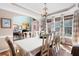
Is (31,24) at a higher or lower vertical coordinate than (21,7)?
lower

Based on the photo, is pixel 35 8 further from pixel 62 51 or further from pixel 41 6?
pixel 62 51

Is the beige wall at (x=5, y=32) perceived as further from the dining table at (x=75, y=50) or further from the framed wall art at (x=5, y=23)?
the dining table at (x=75, y=50)

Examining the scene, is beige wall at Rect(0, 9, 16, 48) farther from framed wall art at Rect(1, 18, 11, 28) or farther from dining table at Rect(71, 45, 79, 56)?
dining table at Rect(71, 45, 79, 56)

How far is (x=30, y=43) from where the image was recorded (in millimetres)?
1840

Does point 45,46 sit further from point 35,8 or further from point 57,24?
point 35,8

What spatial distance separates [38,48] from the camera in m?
1.84

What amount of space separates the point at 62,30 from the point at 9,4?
94 cm

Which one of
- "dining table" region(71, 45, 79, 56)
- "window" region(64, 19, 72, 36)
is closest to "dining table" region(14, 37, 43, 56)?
"window" region(64, 19, 72, 36)

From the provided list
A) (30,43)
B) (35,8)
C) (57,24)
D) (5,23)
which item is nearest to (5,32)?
(5,23)

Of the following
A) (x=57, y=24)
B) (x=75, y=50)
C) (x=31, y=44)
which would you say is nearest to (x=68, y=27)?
(x=57, y=24)

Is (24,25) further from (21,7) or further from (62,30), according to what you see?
(62,30)

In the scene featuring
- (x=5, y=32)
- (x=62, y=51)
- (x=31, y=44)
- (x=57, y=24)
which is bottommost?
(x=62, y=51)

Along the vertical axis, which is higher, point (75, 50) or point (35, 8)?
point (35, 8)

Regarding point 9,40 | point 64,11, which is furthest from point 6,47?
point 64,11
